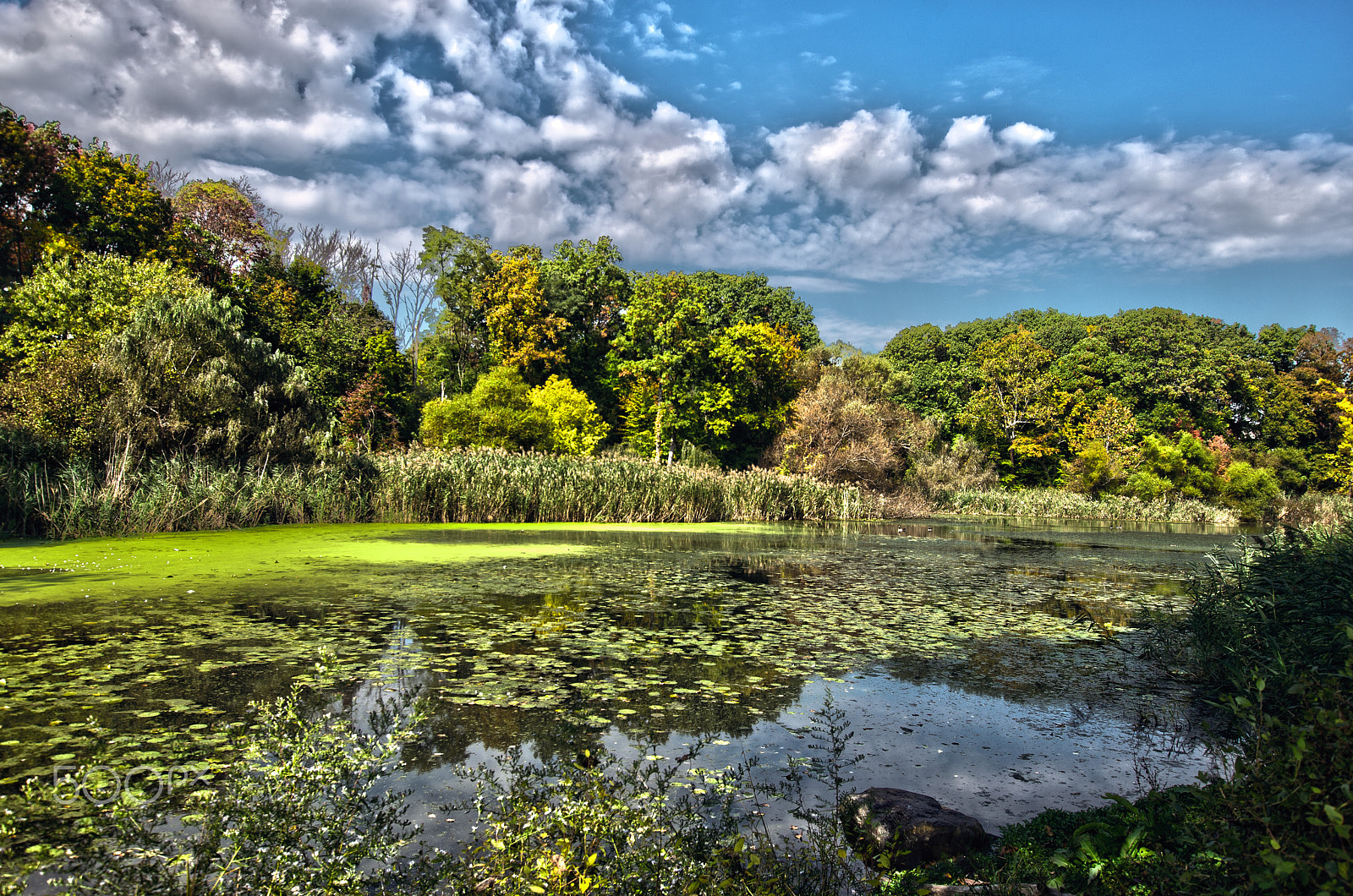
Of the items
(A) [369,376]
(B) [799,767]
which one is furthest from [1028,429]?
(B) [799,767]

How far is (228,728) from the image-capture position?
342cm

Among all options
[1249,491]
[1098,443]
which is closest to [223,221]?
[1098,443]

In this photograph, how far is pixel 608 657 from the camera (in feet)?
16.6

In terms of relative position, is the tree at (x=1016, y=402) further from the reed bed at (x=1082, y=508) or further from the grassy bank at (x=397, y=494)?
the grassy bank at (x=397, y=494)

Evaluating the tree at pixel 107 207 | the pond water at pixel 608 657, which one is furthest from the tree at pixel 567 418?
the pond water at pixel 608 657

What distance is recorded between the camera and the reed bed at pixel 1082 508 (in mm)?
28906

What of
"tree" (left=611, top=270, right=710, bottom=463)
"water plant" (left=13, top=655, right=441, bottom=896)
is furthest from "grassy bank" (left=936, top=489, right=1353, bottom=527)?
"water plant" (left=13, top=655, right=441, bottom=896)

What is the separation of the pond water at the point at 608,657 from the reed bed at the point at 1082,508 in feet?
66.9

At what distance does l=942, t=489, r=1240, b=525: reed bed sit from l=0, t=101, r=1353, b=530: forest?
125 centimetres

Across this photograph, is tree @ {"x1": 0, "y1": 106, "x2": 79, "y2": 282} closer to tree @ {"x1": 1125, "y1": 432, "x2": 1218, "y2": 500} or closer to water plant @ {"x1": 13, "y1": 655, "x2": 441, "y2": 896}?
water plant @ {"x1": 13, "y1": 655, "x2": 441, "y2": 896}

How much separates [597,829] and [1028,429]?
43031 millimetres

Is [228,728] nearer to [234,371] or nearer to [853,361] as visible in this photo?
[234,371]

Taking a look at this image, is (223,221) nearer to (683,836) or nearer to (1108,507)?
(683,836)

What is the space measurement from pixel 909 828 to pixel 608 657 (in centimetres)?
281
